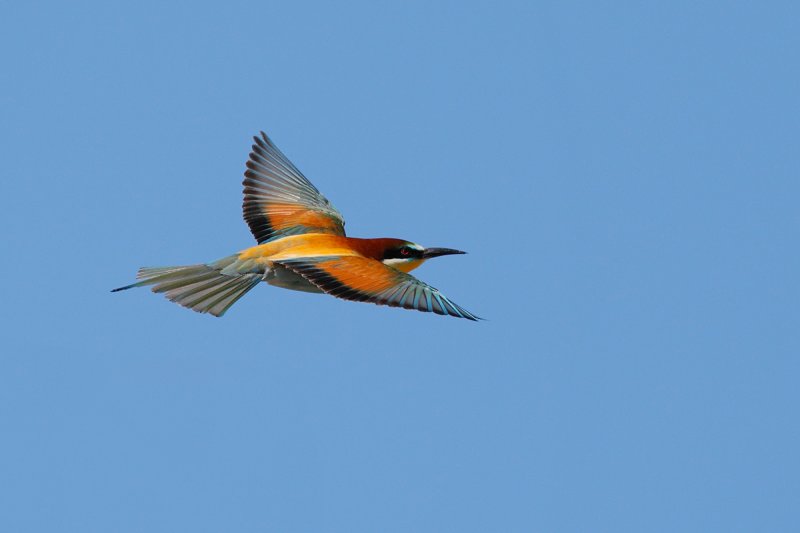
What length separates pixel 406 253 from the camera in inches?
281

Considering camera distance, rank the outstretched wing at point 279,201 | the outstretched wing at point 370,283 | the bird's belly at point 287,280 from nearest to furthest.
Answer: the outstretched wing at point 370,283, the bird's belly at point 287,280, the outstretched wing at point 279,201

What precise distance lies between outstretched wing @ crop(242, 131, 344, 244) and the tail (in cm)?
94

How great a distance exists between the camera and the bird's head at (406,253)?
7074 millimetres

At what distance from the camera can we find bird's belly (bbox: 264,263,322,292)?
6664mm

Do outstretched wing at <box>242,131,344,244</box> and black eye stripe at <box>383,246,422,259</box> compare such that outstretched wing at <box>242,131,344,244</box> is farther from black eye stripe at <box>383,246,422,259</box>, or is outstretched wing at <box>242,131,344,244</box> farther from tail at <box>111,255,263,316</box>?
tail at <box>111,255,263,316</box>

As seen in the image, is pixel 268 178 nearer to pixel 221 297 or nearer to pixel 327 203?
pixel 327 203

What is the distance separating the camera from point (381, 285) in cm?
620

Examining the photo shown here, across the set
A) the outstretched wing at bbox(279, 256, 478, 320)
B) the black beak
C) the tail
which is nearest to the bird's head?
the black beak

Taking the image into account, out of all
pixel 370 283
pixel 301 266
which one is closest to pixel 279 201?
pixel 301 266

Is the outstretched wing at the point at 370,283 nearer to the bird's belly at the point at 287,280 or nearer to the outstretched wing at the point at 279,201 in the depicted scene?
the bird's belly at the point at 287,280

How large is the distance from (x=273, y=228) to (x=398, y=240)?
3.04ft

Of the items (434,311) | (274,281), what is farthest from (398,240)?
(434,311)

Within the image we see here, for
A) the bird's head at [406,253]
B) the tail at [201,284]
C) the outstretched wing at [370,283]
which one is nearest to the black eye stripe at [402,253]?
the bird's head at [406,253]

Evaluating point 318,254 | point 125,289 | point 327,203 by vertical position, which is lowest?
point 125,289
